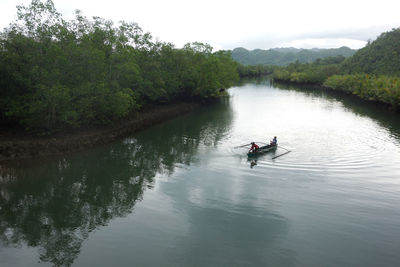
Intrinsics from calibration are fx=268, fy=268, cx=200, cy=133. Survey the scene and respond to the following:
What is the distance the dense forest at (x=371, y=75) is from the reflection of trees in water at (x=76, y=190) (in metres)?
55.0

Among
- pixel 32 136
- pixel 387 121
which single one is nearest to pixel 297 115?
pixel 387 121

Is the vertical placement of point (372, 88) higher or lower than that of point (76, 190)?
higher

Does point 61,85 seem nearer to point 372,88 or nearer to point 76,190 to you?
point 76,190

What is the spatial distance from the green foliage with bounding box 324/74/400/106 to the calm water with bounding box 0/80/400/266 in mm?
33957

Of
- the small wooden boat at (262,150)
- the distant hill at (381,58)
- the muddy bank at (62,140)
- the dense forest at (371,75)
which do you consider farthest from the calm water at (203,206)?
the distant hill at (381,58)

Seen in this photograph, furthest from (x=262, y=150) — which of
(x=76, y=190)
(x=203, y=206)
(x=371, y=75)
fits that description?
(x=371, y=75)

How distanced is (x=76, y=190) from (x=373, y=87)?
8007 cm

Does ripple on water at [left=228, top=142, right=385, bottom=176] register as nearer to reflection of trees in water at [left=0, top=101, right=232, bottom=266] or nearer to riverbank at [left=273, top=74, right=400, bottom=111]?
reflection of trees in water at [left=0, top=101, right=232, bottom=266]

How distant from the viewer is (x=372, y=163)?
2881 centimetres

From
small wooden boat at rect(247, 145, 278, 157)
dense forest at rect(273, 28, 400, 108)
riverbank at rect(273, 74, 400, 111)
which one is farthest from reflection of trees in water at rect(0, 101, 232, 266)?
dense forest at rect(273, 28, 400, 108)

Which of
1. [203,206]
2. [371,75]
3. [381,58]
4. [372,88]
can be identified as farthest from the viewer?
[381,58]

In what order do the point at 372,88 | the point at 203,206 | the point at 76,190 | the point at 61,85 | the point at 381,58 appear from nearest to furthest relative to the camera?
the point at 203,206, the point at 76,190, the point at 61,85, the point at 372,88, the point at 381,58

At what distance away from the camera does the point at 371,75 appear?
322 feet

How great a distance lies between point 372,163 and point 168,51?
41461mm
